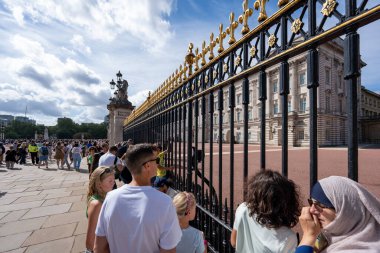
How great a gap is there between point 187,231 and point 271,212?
2.87ft

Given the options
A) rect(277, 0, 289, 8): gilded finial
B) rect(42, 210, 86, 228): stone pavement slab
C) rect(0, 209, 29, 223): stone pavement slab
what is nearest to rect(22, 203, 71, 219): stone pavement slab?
rect(0, 209, 29, 223): stone pavement slab

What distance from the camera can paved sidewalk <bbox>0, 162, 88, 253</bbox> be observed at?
3971 mm

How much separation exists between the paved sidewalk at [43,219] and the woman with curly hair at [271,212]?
3.22 m

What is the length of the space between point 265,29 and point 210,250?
269 centimetres

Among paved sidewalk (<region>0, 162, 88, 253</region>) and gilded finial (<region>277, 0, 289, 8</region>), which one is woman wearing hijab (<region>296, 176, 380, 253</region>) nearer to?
gilded finial (<region>277, 0, 289, 8</region>)

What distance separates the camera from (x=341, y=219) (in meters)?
1.16

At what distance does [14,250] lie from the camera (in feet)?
12.4

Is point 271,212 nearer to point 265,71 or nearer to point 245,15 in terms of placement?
point 265,71

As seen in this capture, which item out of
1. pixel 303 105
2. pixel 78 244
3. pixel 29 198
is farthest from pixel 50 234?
pixel 303 105

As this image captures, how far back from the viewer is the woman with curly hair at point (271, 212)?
5.53 ft

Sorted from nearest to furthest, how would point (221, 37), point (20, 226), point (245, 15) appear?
point (245, 15) → point (221, 37) → point (20, 226)

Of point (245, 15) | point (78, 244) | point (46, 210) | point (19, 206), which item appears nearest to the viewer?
point (245, 15)

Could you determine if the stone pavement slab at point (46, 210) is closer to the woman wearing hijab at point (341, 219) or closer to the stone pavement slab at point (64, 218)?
the stone pavement slab at point (64, 218)

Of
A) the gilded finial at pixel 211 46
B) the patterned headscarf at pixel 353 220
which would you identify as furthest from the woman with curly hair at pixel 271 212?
the gilded finial at pixel 211 46
